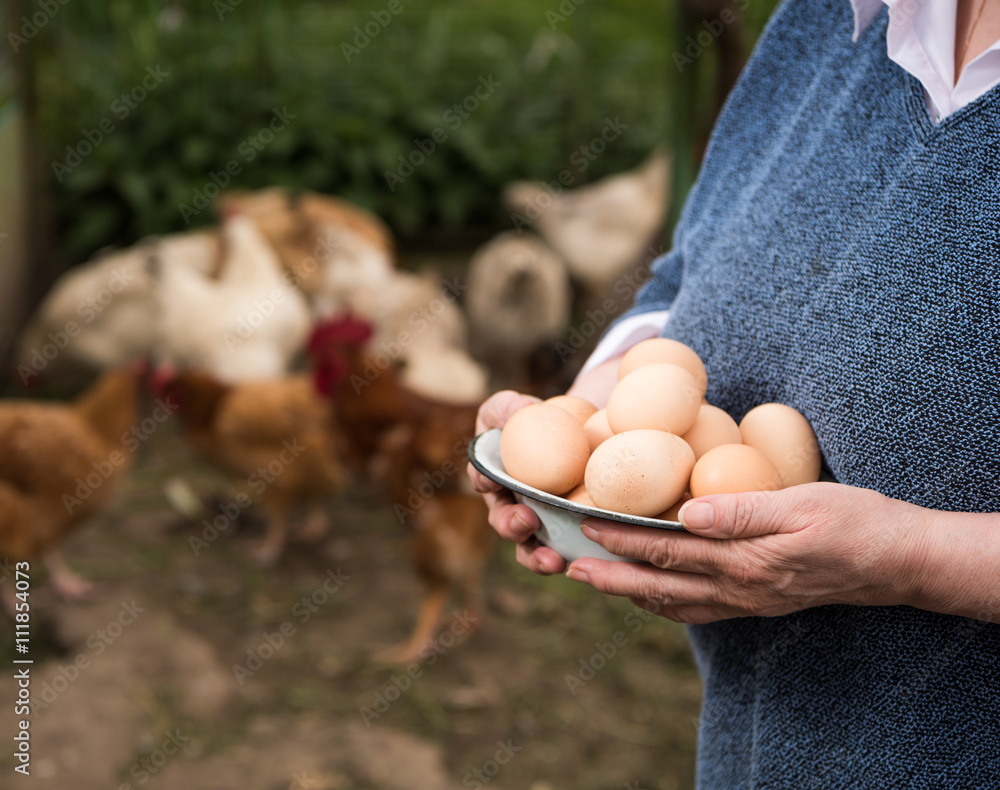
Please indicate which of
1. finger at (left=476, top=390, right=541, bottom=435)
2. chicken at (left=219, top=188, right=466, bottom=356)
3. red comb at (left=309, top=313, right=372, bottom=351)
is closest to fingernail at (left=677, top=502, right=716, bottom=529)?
finger at (left=476, top=390, right=541, bottom=435)

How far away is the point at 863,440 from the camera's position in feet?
2.87

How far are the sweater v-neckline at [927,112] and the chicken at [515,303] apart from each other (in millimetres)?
3544

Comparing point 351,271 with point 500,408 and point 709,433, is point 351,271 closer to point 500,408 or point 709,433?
point 500,408

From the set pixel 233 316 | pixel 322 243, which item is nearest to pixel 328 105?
pixel 322 243

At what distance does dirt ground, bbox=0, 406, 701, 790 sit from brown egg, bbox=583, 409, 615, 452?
1.72 meters

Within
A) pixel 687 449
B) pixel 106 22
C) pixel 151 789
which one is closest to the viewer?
pixel 687 449

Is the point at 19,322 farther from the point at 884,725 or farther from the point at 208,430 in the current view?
the point at 884,725

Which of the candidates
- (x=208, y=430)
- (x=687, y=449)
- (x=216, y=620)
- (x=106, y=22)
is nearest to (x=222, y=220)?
(x=208, y=430)

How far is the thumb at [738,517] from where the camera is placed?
779 mm

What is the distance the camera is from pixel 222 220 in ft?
15.5

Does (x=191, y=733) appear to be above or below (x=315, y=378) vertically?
below

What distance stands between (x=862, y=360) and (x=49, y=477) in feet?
8.75

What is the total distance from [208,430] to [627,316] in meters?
2.56

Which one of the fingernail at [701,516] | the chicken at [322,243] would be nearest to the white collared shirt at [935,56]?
the fingernail at [701,516]
